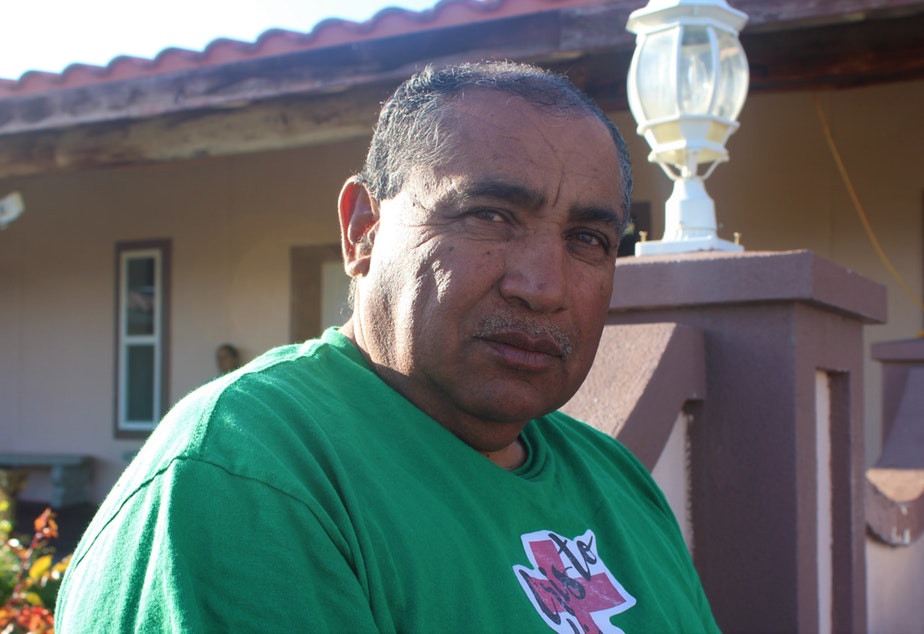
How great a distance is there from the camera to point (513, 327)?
4.53ft

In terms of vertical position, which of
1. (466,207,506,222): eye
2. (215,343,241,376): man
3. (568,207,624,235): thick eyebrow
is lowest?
(215,343,241,376): man

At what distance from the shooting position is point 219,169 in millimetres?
7355

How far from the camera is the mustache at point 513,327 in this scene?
1374mm

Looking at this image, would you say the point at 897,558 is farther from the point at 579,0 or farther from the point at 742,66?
the point at 579,0

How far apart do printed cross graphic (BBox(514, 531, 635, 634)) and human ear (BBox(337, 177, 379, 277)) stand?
497 mm

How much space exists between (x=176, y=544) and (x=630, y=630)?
0.74 m

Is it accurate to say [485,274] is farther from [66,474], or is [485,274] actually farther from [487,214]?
[66,474]

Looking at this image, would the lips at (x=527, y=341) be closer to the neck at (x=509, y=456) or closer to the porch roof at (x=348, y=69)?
the neck at (x=509, y=456)

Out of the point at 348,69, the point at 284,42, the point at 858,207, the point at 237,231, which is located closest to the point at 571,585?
the point at 348,69

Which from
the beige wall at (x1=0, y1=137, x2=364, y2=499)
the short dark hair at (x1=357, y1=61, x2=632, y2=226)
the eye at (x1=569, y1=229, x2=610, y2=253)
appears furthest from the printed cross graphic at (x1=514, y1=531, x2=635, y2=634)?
the beige wall at (x1=0, y1=137, x2=364, y2=499)

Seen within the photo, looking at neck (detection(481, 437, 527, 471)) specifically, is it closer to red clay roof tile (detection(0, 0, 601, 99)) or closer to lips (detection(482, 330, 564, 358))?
lips (detection(482, 330, 564, 358))

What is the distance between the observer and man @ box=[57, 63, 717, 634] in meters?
0.99

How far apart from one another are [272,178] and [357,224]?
19.0 feet

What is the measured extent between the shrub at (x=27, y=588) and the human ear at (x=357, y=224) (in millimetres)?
1531
